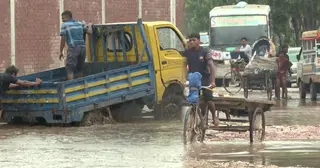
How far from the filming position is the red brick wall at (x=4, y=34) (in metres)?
31.1

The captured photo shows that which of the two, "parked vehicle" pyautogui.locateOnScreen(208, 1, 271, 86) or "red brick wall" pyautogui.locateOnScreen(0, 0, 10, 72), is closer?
"red brick wall" pyautogui.locateOnScreen(0, 0, 10, 72)

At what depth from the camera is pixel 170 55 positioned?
59.2 feet

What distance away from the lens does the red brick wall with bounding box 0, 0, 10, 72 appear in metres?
31.1

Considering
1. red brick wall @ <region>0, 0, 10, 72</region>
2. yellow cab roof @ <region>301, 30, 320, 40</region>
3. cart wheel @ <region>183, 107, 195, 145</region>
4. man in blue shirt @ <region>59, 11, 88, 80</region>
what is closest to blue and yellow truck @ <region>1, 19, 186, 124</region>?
man in blue shirt @ <region>59, 11, 88, 80</region>

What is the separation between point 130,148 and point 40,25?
68.6ft

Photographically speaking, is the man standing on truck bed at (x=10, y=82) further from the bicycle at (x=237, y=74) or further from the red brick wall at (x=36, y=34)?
the red brick wall at (x=36, y=34)

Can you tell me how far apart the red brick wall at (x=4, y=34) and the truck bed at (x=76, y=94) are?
13.7 m

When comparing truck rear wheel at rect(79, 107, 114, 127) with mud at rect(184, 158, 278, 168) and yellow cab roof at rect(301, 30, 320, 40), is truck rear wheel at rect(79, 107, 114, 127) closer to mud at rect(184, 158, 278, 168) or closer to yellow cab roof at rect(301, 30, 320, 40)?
mud at rect(184, 158, 278, 168)

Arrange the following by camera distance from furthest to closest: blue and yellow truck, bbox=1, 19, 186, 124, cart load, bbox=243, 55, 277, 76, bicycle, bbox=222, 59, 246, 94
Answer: bicycle, bbox=222, 59, 246, 94 < cart load, bbox=243, 55, 277, 76 < blue and yellow truck, bbox=1, 19, 186, 124

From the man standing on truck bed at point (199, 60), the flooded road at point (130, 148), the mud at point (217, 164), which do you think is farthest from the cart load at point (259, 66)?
the mud at point (217, 164)

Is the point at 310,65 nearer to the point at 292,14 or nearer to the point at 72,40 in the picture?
the point at 72,40

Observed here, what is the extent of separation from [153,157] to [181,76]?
7191 millimetres

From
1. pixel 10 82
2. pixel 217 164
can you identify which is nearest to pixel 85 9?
pixel 10 82

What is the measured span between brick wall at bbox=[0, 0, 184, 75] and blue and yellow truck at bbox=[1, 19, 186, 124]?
1318 centimetres
